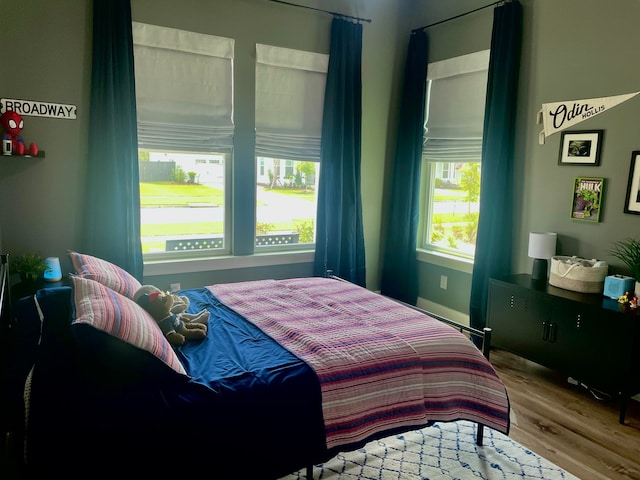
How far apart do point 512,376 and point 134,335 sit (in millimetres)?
2691

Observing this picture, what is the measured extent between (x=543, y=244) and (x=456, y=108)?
4.94 feet

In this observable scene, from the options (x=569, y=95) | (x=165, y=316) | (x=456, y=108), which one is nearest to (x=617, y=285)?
(x=569, y=95)

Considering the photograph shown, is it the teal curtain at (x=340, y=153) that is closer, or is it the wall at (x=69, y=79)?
the wall at (x=69, y=79)

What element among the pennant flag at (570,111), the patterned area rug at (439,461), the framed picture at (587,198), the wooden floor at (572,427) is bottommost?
the patterned area rug at (439,461)

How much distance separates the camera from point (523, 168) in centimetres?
371

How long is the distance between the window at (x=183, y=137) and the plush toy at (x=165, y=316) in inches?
71.3

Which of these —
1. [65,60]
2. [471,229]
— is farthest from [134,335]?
[471,229]

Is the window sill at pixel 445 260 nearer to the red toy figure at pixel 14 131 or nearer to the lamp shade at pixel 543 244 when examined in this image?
the lamp shade at pixel 543 244

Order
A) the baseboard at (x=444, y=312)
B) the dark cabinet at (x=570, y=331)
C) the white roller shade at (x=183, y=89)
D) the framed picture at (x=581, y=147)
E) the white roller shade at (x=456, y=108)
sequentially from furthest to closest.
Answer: the baseboard at (x=444, y=312) → the white roller shade at (x=456, y=108) → the white roller shade at (x=183, y=89) → the framed picture at (x=581, y=147) → the dark cabinet at (x=570, y=331)

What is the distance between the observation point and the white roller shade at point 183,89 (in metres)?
3.56

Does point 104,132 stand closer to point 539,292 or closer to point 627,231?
point 539,292

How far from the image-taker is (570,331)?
2.99 meters

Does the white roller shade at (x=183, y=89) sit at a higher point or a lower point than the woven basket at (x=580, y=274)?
higher

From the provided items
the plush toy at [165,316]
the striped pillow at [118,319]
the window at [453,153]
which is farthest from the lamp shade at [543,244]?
the striped pillow at [118,319]
